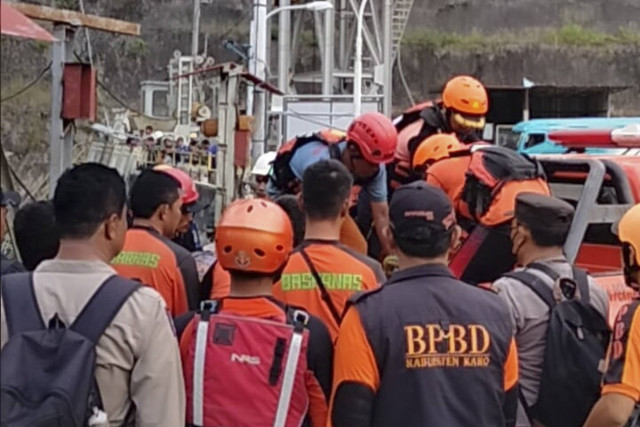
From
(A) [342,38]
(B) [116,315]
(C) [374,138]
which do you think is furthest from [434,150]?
(A) [342,38]

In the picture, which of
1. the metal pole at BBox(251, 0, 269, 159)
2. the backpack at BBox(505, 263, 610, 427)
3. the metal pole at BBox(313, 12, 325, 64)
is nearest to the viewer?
the backpack at BBox(505, 263, 610, 427)

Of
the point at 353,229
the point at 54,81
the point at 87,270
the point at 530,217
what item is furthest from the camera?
the point at 54,81

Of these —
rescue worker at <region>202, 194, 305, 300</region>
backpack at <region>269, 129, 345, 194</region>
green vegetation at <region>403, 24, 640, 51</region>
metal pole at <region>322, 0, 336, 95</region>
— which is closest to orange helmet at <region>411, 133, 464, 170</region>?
backpack at <region>269, 129, 345, 194</region>

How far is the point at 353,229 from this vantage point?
6.06 meters

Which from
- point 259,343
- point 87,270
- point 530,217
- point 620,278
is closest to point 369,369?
point 259,343

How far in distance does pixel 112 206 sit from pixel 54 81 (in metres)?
3.36

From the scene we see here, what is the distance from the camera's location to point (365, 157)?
6.28 m

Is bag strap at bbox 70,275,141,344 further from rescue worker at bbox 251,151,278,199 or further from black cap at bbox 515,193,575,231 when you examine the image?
rescue worker at bbox 251,151,278,199

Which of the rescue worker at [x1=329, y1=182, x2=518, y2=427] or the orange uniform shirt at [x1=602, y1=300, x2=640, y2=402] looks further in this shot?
the orange uniform shirt at [x1=602, y1=300, x2=640, y2=402]

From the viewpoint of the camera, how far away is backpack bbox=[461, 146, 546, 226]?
5379 mm

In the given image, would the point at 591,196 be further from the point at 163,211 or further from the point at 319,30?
the point at 319,30

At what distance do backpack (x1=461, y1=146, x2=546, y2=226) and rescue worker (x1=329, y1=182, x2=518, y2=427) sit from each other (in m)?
1.76

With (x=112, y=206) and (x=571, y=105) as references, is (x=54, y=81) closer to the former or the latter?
(x=112, y=206)

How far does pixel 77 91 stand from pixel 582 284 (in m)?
3.53
